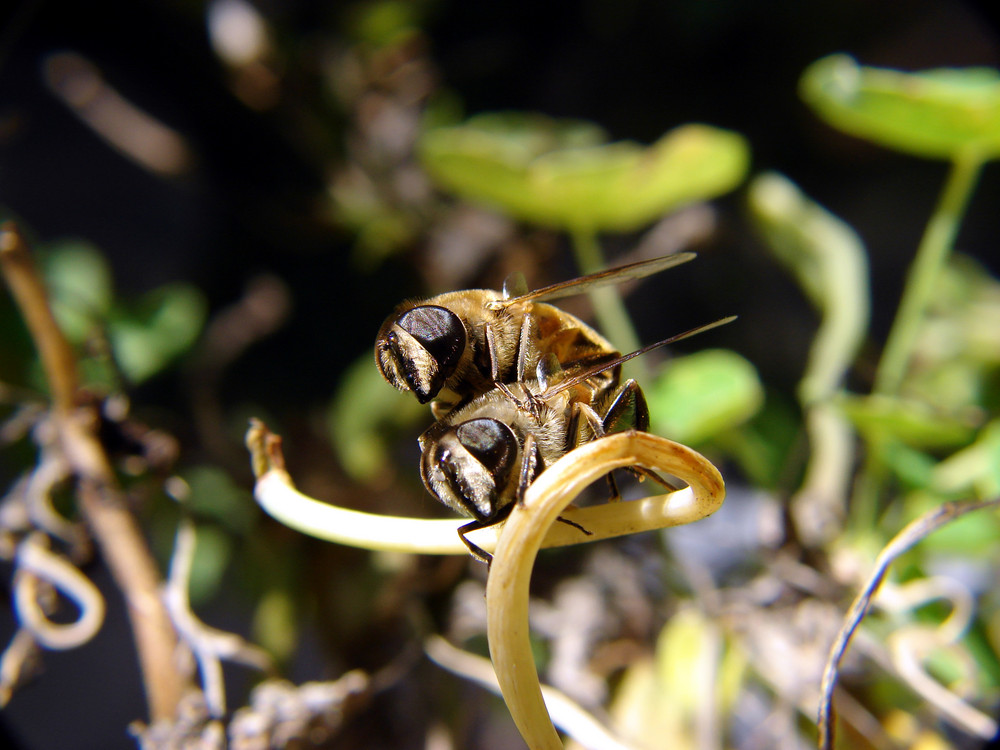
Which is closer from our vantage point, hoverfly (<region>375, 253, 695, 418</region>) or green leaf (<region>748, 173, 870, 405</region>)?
hoverfly (<region>375, 253, 695, 418</region>)

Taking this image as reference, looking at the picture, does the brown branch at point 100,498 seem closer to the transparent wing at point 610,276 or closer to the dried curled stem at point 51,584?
the dried curled stem at point 51,584

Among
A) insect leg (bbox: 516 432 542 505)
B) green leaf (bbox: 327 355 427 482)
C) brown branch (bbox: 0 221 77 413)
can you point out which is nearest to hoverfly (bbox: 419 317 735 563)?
insect leg (bbox: 516 432 542 505)

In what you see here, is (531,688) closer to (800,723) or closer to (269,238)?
(800,723)

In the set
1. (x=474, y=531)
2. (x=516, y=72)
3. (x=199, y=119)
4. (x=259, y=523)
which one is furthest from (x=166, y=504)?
(x=516, y=72)

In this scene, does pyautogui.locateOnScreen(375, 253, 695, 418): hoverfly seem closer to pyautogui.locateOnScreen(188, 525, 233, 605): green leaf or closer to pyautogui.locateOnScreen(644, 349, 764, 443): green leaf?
pyautogui.locateOnScreen(644, 349, 764, 443): green leaf

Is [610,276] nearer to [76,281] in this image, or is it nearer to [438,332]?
[438,332]

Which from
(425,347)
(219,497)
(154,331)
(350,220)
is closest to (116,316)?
(154,331)

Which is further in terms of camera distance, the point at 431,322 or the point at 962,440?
the point at 962,440
